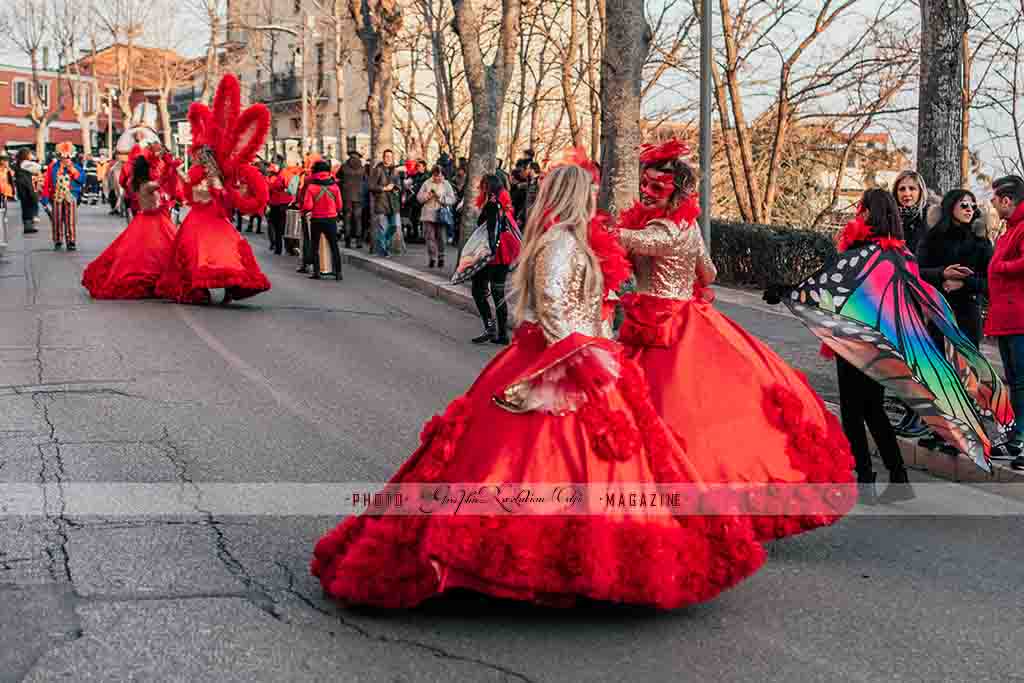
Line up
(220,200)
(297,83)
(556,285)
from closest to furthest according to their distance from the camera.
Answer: (556,285) → (220,200) → (297,83)

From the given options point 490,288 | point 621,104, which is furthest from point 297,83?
point 490,288

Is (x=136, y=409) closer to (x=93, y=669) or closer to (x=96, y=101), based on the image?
(x=93, y=669)

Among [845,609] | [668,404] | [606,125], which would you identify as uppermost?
[606,125]

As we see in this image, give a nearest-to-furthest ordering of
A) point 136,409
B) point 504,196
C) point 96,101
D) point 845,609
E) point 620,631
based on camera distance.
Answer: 1. point 620,631
2. point 845,609
3. point 136,409
4. point 504,196
5. point 96,101

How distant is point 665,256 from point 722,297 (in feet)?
34.7

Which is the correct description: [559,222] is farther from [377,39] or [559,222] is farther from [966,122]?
[377,39]

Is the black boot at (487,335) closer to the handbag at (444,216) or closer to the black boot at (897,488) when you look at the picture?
the black boot at (897,488)

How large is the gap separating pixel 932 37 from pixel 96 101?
76.5 m

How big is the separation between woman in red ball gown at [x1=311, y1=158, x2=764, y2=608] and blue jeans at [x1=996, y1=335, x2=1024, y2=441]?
363cm

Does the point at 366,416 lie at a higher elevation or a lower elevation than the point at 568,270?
lower

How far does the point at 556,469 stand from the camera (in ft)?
15.7

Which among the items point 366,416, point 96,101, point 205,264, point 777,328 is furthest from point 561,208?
point 96,101

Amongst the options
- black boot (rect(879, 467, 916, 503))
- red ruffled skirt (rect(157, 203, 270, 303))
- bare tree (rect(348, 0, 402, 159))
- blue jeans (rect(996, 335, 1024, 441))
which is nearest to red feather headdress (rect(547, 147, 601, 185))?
black boot (rect(879, 467, 916, 503))

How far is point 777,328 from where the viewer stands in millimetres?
13781
